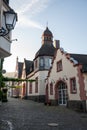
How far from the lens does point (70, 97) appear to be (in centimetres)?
1897

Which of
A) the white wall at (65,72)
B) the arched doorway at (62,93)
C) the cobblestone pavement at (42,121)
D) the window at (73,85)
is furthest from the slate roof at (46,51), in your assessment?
the cobblestone pavement at (42,121)

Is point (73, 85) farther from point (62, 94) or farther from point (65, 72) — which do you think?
point (62, 94)

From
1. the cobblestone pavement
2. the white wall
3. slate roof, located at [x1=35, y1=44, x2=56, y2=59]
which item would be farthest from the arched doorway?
slate roof, located at [x1=35, y1=44, x2=56, y2=59]

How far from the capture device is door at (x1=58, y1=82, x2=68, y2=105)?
69.5 ft

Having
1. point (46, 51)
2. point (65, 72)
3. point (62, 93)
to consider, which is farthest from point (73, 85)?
point (46, 51)

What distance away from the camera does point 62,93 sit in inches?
859

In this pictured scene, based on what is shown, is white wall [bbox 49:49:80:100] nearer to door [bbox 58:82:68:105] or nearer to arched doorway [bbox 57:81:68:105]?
arched doorway [bbox 57:81:68:105]

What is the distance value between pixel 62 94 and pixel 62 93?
125 mm

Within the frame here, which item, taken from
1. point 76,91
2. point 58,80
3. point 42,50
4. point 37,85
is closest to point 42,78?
point 37,85

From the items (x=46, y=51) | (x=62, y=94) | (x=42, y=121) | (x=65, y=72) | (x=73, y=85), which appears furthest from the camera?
(x=46, y=51)

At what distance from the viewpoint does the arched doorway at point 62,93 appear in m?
21.2

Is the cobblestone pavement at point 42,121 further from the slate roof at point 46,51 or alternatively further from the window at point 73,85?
the slate roof at point 46,51

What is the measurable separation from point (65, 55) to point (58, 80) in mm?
3583

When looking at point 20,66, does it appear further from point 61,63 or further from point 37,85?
point 61,63
